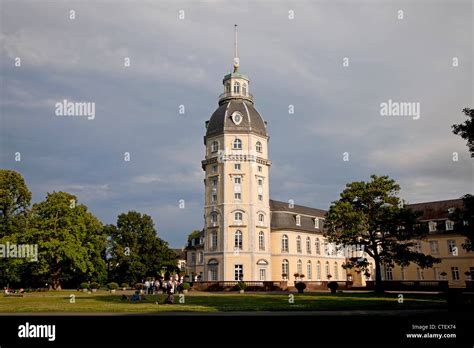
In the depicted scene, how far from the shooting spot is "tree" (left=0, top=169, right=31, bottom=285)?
54062 millimetres

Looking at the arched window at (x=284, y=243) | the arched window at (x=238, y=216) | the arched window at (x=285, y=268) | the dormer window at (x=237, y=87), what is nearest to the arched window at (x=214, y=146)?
the dormer window at (x=237, y=87)

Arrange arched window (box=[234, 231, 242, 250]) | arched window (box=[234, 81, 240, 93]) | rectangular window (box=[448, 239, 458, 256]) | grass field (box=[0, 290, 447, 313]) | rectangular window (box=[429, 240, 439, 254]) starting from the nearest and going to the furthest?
1. grass field (box=[0, 290, 447, 313])
2. arched window (box=[234, 231, 242, 250])
3. rectangular window (box=[448, 239, 458, 256])
4. rectangular window (box=[429, 240, 439, 254])
5. arched window (box=[234, 81, 240, 93])

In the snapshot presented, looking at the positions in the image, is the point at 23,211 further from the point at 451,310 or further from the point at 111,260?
the point at 451,310

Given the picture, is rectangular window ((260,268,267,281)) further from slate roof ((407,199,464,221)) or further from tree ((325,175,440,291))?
slate roof ((407,199,464,221))

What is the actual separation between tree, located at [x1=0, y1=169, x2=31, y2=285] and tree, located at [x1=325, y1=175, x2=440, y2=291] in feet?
127

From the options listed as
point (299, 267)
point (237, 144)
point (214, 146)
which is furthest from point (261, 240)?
point (214, 146)

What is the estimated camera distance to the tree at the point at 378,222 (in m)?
40.6

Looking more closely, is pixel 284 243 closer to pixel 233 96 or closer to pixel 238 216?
pixel 238 216

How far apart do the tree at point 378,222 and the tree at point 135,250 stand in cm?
4060

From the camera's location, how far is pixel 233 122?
209 feet

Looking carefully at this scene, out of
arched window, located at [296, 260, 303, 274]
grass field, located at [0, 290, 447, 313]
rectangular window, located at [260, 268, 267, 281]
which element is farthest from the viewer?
arched window, located at [296, 260, 303, 274]

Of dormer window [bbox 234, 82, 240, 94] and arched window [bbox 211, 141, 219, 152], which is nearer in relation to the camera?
arched window [bbox 211, 141, 219, 152]

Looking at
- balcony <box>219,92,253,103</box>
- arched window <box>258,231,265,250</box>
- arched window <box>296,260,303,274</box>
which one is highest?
balcony <box>219,92,253,103</box>

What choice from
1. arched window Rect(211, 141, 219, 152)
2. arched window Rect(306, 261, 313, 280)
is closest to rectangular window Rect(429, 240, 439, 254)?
arched window Rect(306, 261, 313, 280)
